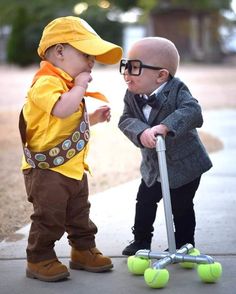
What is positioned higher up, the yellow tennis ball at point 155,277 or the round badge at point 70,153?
the round badge at point 70,153

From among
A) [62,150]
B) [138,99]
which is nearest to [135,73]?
[138,99]

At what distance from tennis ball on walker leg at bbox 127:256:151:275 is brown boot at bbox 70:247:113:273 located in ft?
0.62

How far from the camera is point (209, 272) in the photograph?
3.31 metres

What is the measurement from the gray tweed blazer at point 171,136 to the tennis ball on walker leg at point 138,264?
468 millimetres

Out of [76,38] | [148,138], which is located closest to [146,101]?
[148,138]

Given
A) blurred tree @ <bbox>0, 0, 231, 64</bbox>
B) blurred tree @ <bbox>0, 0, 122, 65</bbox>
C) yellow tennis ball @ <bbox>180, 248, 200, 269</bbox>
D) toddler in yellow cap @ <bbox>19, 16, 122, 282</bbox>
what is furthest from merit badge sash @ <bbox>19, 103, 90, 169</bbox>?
blurred tree @ <bbox>0, 0, 231, 64</bbox>

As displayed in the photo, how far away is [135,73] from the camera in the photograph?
12.1 feet

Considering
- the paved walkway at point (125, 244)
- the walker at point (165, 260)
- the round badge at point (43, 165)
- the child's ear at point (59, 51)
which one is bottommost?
the paved walkway at point (125, 244)

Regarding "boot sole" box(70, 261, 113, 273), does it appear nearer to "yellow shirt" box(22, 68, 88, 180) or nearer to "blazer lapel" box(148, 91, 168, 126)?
"yellow shirt" box(22, 68, 88, 180)

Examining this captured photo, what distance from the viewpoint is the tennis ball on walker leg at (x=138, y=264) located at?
3.48 metres

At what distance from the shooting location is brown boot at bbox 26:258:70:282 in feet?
11.4

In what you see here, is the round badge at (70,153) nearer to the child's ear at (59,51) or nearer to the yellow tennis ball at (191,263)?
the child's ear at (59,51)

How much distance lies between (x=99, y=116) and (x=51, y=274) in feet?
3.03

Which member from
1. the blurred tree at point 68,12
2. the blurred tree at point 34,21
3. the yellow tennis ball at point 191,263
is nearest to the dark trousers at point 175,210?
the yellow tennis ball at point 191,263
